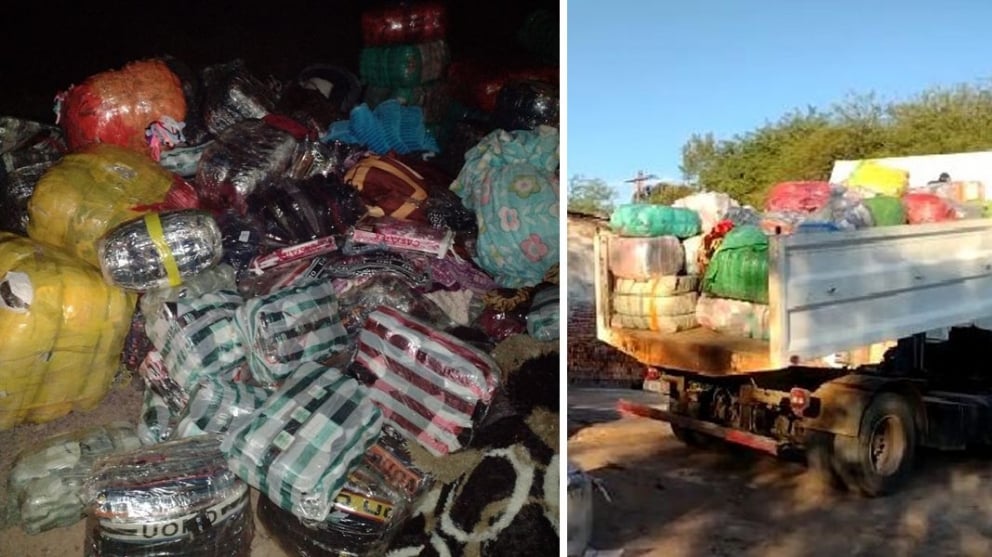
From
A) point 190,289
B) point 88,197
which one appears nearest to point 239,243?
point 190,289

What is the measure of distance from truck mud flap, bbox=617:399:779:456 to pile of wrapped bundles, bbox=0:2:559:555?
62 centimetres

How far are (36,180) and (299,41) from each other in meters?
0.97

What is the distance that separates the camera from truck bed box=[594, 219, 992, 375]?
2.09 meters

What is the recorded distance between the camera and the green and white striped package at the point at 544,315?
2.89 meters

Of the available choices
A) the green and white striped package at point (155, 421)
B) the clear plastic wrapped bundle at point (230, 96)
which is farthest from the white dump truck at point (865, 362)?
Answer: the clear plastic wrapped bundle at point (230, 96)

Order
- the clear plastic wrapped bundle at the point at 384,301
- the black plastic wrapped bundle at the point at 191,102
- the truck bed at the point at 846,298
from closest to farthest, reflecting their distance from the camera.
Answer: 1. the truck bed at the point at 846,298
2. the clear plastic wrapped bundle at the point at 384,301
3. the black plastic wrapped bundle at the point at 191,102

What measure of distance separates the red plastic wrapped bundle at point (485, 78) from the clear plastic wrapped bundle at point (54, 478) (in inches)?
61.5

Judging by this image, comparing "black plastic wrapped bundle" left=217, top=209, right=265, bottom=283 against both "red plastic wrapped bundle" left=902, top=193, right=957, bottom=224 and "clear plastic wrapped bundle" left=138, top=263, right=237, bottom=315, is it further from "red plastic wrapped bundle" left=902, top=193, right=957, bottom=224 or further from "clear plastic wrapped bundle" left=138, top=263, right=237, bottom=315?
"red plastic wrapped bundle" left=902, top=193, right=957, bottom=224

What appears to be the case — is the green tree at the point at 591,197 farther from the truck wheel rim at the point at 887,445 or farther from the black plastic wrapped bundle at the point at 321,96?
the black plastic wrapped bundle at the point at 321,96

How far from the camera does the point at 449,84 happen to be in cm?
320

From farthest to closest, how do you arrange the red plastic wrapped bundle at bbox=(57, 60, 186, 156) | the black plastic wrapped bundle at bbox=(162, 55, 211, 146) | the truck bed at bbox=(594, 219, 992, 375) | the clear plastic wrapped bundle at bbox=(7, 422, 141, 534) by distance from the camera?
the black plastic wrapped bundle at bbox=(162, 55, 211, 146)
the red plastic wrapped bundle at bbox=(57, 60, 186, 156)
the clear plastic wrapped bundle at bbox=(7, 422, 141, 534)
the truck bed at bbox=(594, 219, 992, 375)

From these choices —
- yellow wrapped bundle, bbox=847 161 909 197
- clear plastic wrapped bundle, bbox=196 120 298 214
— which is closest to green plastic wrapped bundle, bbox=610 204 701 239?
yellow wrapped bundle, bbox=847 161 909 197

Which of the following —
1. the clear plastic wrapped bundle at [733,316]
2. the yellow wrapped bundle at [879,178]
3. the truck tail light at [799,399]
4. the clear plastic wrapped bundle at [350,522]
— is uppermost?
the yellow wrapped bundle at [879,178]

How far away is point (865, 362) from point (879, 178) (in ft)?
1.43
